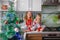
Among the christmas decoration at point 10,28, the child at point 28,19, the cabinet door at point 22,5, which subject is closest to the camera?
the christmas decoration at point 10,28

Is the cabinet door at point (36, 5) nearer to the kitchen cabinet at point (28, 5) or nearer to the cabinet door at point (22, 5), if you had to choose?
the kitchen cabinet at point (28, 5)

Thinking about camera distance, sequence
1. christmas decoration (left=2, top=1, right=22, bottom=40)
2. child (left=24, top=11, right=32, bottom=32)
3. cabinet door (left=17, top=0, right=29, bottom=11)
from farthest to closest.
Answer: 1. child (left=24, top=11, right=32, bottom=32)
2. cabinet door (left=17, top=0, right=29, bottom=11)
3. christmas decoration (left=2, top=1, right=22, bottom=40)

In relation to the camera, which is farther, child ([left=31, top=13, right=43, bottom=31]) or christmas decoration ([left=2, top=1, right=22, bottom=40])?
child ([left=31, top=13, right=43, bottom=31])

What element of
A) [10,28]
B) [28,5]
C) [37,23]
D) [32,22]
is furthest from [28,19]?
[10,28]

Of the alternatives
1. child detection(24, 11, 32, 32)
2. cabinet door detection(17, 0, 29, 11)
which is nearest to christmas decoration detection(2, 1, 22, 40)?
cabinet door detection(17, 0, 29, 11)

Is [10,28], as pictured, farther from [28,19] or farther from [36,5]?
[36,5]

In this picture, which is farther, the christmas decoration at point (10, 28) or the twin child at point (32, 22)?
the twin child at point (32, 22)

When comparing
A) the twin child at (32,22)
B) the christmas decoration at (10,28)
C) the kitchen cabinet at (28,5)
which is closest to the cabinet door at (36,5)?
the kitchen cabinet at (28,5)

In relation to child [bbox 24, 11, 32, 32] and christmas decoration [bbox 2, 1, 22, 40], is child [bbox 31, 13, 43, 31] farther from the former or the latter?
christmas decoration [bbox 2, 1, 22, 40]

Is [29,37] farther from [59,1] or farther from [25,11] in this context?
[59,1]

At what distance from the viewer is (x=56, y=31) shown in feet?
18.0

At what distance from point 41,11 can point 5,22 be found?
1.21m

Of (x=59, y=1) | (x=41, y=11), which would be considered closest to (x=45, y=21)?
(x=41, y=11)

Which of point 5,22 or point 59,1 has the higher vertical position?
point 59,1
